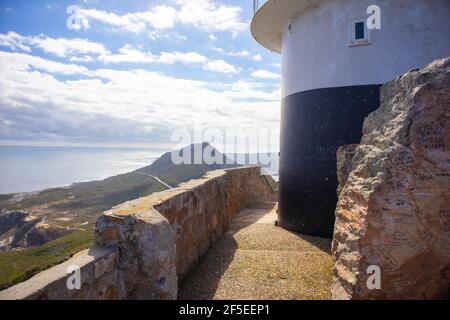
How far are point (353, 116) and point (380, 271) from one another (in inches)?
147

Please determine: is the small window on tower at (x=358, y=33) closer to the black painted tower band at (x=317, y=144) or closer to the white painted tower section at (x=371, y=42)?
the white painted tower section at (x=371, y=42)

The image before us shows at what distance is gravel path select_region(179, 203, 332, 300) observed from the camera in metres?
4.55

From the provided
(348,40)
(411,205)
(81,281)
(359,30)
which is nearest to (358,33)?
(359,30)

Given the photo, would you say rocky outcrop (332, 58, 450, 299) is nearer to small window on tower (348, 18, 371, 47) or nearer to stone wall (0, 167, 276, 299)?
stone wall (0, 167, 276, 299)

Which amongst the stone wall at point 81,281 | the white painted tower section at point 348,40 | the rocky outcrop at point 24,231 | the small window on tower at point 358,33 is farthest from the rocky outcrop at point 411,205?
the rocky outcrop at point 24,231

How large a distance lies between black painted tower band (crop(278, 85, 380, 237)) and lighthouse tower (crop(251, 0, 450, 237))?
0.02 m

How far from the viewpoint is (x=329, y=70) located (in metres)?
7.20

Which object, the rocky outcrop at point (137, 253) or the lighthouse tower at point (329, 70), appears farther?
the lighthouse tower at point (329, 70)

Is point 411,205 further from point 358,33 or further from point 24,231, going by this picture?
point 24,231

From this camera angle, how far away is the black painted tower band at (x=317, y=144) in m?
6.87

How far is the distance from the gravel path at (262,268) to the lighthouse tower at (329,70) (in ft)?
3.19

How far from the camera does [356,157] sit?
4.65 meters

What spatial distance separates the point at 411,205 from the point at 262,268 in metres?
2.46

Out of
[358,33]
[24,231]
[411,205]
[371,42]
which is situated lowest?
[24,231]
